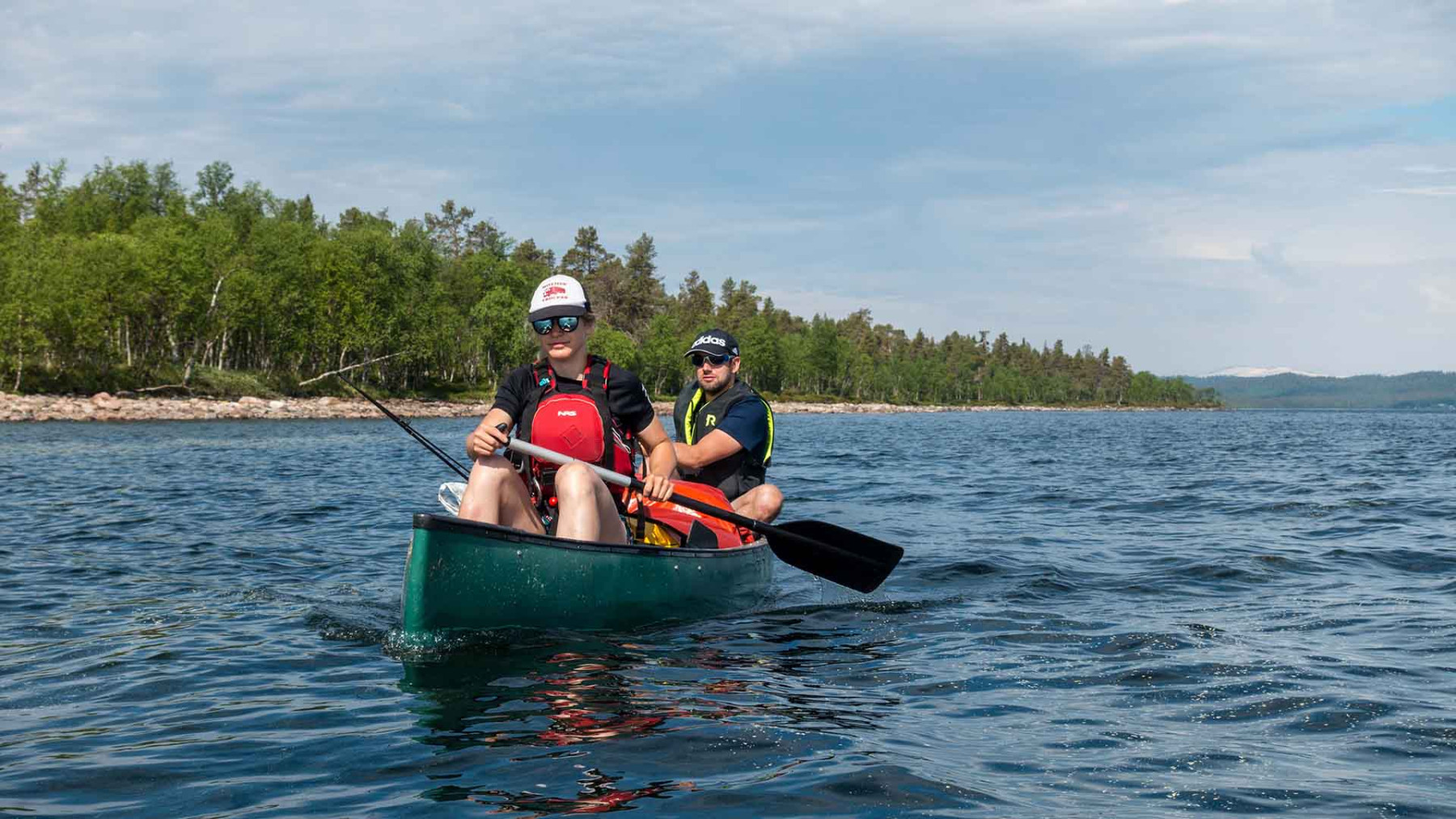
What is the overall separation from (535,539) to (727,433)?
299 centimetres

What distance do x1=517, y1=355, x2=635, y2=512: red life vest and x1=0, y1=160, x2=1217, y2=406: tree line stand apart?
28.3 meters

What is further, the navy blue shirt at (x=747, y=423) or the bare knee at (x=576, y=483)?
the navy blue shirt at (x=747, y=423)

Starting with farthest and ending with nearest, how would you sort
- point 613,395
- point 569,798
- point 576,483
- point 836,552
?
point 836,552, point 613,395, point 576,483, point 569,798

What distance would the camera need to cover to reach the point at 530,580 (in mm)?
6164

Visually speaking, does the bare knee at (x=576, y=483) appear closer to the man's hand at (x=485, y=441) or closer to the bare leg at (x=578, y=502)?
the bare leg at (x=578, y=502)

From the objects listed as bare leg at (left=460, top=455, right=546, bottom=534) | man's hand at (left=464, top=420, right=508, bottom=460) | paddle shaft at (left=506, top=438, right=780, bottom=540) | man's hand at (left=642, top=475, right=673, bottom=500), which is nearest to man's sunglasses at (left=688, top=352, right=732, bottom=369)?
paddle shaft at (left=506, top=438, right=780, bottom=540)

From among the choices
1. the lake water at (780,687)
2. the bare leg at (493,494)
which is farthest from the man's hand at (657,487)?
the lake water at (780,687)

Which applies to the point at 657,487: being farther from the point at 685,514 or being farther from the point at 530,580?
the point at 685,514

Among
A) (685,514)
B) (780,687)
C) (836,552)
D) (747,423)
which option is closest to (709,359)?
(747,423)

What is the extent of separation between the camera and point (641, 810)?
12.9ft

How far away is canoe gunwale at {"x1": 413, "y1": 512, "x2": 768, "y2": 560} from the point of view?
5691 millimetres

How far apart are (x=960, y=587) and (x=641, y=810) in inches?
225

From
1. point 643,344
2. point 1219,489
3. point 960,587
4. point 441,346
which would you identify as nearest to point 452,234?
point 643,344

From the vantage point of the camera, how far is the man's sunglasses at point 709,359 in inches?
349
